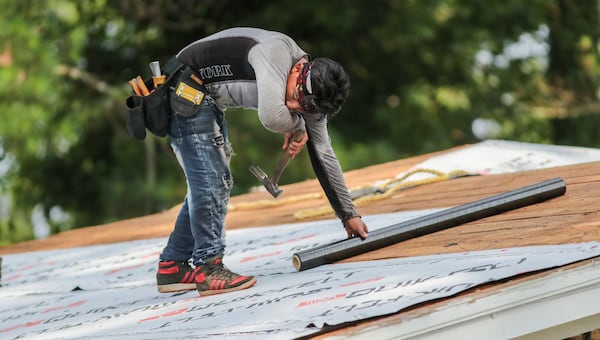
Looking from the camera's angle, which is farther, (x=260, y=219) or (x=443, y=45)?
(x=443, y=45)

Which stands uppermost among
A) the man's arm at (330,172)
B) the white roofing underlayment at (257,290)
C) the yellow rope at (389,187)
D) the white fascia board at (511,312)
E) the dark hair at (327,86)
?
the dark hair at (327,86)

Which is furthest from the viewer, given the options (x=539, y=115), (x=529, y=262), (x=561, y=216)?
(x=539, y=115)

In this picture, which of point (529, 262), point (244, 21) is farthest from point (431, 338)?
point (244, 21)

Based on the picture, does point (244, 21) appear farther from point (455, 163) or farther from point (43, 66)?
point (455, 163)

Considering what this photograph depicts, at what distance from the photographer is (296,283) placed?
388 centimetres

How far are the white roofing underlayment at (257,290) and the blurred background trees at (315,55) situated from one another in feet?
19.1

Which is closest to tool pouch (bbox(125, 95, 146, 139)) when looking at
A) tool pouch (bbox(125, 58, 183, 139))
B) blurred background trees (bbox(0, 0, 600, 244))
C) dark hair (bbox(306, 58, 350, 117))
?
tool pouch (bbox(125, 58, 183, 139))

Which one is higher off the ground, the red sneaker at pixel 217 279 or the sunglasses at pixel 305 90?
the sunglasses at pixel 305 90

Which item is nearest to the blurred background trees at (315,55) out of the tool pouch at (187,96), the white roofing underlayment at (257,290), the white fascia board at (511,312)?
the white roofing underlayment at (257,290)

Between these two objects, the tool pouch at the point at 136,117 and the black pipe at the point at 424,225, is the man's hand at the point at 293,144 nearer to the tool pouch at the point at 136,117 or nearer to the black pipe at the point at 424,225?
the black pipe at the point at 424,225

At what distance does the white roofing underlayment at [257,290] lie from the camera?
3164 millimetres

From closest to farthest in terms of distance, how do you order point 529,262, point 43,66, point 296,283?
1. point 529,262
2. point 296,283
3. point 43,66

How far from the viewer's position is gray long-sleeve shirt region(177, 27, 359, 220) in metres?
3.80

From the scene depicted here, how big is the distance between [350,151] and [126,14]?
10.4ft
